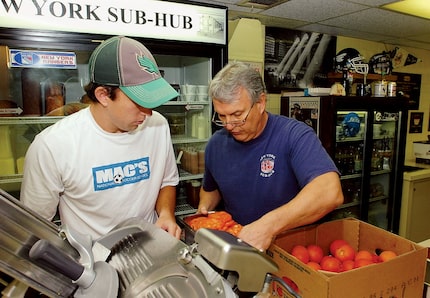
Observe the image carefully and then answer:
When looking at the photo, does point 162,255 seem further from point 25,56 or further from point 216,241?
point 25,56

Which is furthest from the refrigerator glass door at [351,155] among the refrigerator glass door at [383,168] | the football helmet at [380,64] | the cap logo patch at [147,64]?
the cap logo patch at [147,64]

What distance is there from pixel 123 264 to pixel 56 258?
0.80 ft

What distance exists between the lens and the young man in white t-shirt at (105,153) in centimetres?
→ 126

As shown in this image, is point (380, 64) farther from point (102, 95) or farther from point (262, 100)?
point (102, 95)

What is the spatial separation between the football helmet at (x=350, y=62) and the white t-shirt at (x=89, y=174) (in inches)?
132

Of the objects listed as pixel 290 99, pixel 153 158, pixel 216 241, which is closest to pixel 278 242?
pixel 153 158

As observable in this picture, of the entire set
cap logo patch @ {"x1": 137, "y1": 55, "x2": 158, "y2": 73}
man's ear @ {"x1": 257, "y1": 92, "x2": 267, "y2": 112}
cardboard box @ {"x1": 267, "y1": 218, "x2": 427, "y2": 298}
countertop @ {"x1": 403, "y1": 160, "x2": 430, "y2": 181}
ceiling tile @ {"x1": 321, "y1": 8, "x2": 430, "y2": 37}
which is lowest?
countertop @ {"x1": 403, "y1": 160, "x2": 430, "y2": 181}

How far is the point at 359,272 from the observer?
1005mm

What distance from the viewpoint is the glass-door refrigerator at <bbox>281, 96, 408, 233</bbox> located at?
3525 millimetres

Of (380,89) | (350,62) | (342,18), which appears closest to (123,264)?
(342,18)

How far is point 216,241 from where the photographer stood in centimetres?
59

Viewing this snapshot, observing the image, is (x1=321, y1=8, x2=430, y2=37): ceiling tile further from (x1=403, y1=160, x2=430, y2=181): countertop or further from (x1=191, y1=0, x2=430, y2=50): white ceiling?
(x1=403, y1=160, x2=430, y2=181): countertop

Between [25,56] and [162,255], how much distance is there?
1.96 metres

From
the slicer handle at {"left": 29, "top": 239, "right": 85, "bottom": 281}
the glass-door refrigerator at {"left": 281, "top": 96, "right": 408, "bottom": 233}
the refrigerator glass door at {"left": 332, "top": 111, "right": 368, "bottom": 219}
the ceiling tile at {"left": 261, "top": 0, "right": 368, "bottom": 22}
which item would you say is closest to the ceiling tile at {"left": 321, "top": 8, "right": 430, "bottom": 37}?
the ceiling tile at {"left": 261, "top": 0, "right": 368, "bottom": 22}
